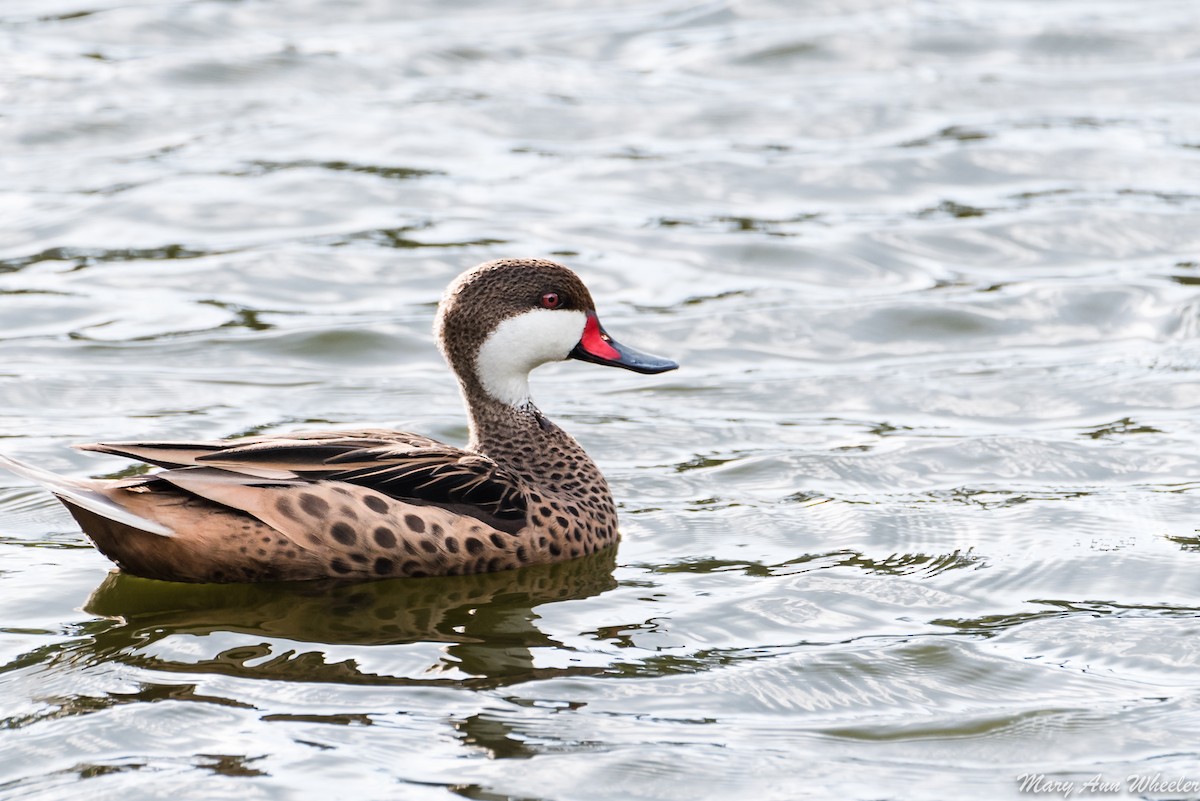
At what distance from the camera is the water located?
576 centimetres

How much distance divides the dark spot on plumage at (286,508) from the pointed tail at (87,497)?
39cm

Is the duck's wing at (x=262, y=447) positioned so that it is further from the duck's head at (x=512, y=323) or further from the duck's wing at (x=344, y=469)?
the duck's head at (x=512, y=323)

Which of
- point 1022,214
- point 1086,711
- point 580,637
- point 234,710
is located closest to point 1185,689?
point 1086,711

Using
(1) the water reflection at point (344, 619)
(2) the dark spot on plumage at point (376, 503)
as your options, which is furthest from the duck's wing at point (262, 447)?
(1) the water reflection at point (344, 619)

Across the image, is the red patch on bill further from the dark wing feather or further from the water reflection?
the water reflection

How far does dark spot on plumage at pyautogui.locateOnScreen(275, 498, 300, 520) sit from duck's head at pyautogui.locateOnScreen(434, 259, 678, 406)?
3.81 ft

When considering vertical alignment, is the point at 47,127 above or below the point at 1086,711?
above

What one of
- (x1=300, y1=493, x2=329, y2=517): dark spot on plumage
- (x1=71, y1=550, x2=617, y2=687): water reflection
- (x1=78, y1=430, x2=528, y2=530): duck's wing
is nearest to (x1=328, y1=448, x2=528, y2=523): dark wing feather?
(x1=78, y1=430, x2=528, y2=530): duck's wing

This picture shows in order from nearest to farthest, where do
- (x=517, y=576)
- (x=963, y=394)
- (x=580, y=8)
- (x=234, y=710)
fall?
(x=234, y=710) < (x=517, y=576) < (x=963, y=394) < (x=580, y=8)

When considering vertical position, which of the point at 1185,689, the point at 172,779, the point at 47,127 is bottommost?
the point at 1185,689

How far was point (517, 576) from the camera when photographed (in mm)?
7164

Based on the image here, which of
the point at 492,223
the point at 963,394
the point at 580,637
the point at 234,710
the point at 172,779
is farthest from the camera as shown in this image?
the point at 492,223

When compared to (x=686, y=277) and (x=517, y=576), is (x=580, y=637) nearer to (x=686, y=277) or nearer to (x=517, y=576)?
(x=517, y=576)

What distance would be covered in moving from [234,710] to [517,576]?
1.62 meters
